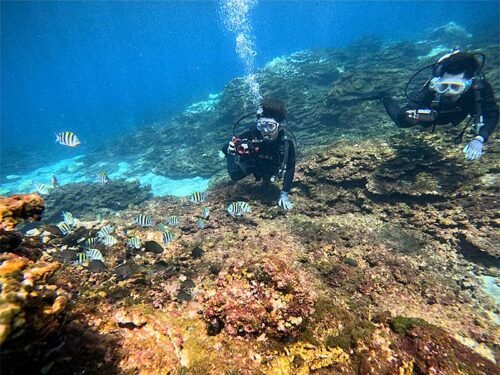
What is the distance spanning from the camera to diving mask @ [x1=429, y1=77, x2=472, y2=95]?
17.5ft

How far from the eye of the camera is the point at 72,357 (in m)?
1.98

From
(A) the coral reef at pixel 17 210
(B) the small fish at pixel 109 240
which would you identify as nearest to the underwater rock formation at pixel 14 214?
(A) the coral reef at pixel 17 210

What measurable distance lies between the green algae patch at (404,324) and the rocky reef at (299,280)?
2 centimetres

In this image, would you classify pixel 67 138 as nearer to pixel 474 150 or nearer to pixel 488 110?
pixel 474 150

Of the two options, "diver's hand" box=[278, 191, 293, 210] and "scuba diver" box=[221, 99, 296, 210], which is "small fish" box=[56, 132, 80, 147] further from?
"diver's hand" box=[278, 191, 293, 210]

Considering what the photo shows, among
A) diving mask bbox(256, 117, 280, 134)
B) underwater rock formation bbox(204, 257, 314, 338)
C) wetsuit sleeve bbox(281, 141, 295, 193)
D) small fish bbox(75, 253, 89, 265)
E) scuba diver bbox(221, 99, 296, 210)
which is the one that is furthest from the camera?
wetsuit sleeve bbox(281, 141, 295, 193)

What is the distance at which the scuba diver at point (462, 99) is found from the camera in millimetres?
5309

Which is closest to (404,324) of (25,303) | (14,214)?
(25,303)

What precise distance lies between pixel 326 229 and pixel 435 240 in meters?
2.12

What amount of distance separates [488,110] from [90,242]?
27.9ft

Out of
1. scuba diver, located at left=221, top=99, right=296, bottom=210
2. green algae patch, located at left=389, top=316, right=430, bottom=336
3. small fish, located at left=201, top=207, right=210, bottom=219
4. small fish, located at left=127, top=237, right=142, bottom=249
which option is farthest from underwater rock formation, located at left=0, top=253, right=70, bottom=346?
scuba diver, located at left=221, top=99, right=296, bottom=210

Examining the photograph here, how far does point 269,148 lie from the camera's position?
6.70 m

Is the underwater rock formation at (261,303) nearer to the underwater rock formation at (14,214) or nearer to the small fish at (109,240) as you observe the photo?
the underwater rock formation at (14,214)

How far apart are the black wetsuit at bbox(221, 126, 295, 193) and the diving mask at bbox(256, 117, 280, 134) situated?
15.1 inches
